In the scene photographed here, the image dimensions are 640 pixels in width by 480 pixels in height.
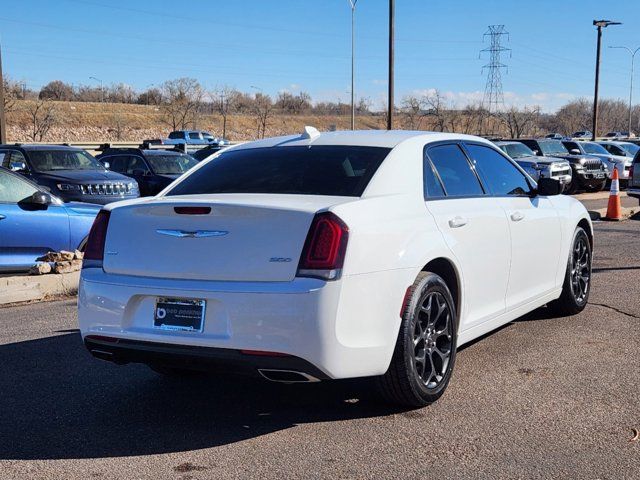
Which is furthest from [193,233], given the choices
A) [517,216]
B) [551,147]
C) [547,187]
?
[551,147]

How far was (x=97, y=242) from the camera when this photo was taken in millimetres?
4742

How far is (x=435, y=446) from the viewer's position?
13.6 feet

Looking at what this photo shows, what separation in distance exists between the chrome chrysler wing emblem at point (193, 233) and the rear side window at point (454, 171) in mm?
1734

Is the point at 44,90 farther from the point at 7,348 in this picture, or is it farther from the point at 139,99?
the point at 7,348

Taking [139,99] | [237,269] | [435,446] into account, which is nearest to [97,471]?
[237,269]

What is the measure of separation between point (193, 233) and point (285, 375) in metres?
0.92

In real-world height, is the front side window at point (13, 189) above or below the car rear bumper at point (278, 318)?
above

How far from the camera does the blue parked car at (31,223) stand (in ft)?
30.0

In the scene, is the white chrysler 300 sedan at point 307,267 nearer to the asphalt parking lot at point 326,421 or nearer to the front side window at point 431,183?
the front side window at point 431,183

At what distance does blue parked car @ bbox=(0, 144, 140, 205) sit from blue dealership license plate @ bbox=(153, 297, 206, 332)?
11107mm

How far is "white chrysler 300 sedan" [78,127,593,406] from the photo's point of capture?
4137mm

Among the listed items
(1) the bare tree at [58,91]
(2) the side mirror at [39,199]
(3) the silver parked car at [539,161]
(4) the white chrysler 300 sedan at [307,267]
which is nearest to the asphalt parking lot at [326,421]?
(4) the white chrysler 300 sedan at [307,267]

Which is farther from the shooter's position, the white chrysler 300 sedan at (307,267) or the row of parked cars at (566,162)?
the row of parked cars at (566,162)

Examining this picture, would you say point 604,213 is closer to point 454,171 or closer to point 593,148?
point 454,171
